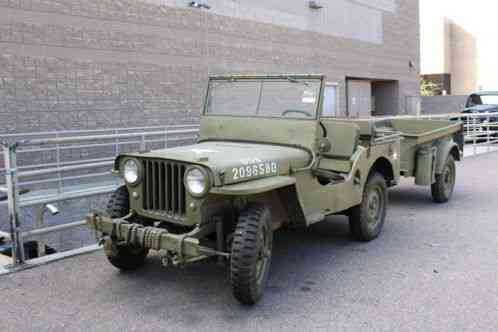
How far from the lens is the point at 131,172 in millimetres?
4988

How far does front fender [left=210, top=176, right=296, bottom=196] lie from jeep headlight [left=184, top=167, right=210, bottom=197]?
0.07 m

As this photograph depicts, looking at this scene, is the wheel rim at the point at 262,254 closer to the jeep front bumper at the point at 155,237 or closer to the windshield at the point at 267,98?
the jeep front bumper at the point at 155,237

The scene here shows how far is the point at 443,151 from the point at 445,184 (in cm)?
55

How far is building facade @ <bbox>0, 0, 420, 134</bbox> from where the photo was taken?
1268 cm

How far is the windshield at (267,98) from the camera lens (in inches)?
228

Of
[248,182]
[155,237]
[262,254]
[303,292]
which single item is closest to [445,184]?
[303,292]

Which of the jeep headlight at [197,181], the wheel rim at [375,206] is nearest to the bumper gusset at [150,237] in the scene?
the jeep headlight at [197,181]

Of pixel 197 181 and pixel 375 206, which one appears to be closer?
pixel 197 181

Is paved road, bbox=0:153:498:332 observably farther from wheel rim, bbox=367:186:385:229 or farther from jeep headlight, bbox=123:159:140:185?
jeep headlight, bbox=123:159:140:185

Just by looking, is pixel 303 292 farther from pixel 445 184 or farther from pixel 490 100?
pixel 490 100

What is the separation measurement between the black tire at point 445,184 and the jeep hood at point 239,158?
13.6ft

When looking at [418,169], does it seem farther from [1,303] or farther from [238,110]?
[1,303]

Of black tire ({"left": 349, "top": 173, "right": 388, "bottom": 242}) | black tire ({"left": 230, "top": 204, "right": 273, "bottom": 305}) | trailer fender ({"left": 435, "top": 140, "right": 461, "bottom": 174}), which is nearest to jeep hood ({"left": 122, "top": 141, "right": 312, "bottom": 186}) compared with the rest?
black tire ({"left": 230, "top": 204, "right": 273, "bottom": 305})

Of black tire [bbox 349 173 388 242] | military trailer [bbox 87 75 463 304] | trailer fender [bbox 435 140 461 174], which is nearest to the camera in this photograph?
military trailer [bbox 87 75 463 304]
